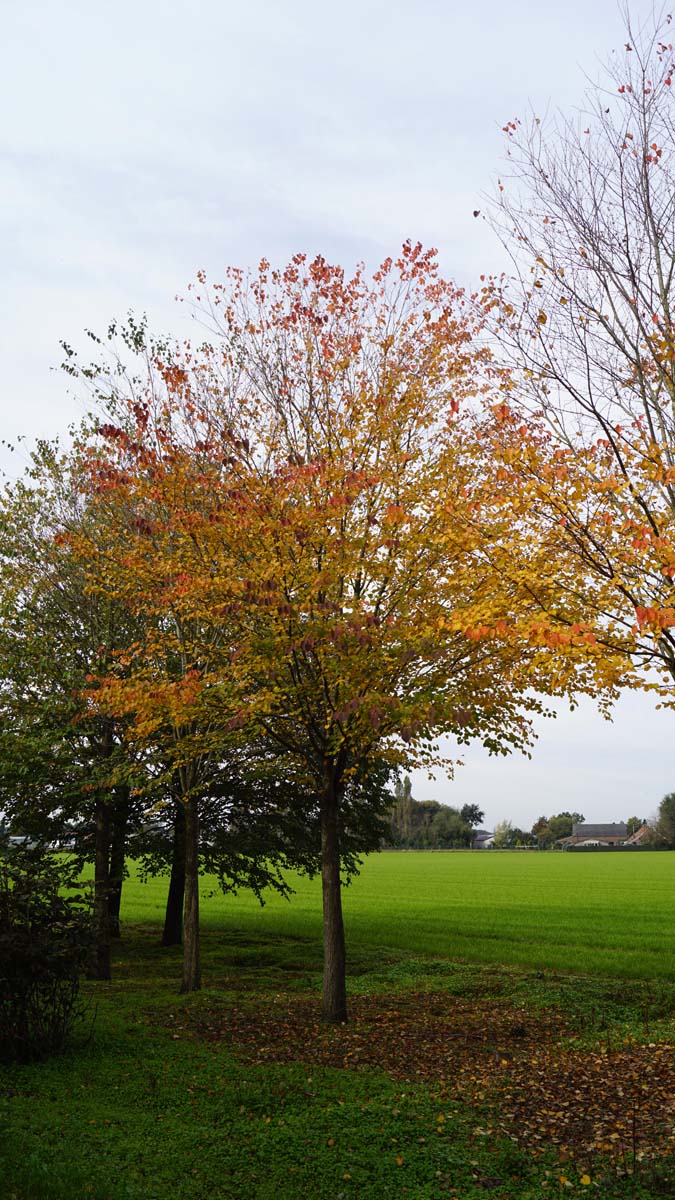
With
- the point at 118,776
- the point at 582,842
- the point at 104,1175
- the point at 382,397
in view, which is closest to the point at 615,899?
the point at 118,776

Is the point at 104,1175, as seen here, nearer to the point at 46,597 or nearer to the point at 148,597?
the point at 148,597

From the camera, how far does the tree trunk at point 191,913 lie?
15242 millimetres

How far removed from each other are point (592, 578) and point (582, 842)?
150 m

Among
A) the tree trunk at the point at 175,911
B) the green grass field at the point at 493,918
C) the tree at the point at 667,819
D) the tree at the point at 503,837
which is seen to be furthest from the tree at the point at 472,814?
the tree trunk at the point at 175,911

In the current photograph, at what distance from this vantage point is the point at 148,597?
47.6ft

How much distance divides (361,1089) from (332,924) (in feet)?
14.1

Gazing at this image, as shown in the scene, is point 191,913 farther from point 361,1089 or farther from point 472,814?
point 472,814

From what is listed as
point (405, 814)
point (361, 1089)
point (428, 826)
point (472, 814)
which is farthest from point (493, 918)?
point (472, 814)

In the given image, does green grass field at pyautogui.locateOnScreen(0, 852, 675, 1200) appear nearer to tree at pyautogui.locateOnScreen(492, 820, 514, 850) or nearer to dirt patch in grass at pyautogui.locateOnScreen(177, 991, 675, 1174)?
dirt patch in grass at pyautogui.locateOnScreen(177, 991, 675, 1174)

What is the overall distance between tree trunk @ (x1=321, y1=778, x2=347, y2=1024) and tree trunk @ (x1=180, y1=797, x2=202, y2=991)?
318 centimetres

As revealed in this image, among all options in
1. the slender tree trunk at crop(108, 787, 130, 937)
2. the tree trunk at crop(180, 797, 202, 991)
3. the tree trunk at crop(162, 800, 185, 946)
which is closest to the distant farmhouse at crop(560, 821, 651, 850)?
the tree trunk at crop(162, 800, 185, 946)

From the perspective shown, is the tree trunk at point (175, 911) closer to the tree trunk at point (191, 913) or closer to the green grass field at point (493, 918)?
the green grass field at point (493, 918)

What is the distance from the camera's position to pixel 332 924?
1290cm

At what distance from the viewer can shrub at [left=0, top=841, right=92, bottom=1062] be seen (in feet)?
30.2
